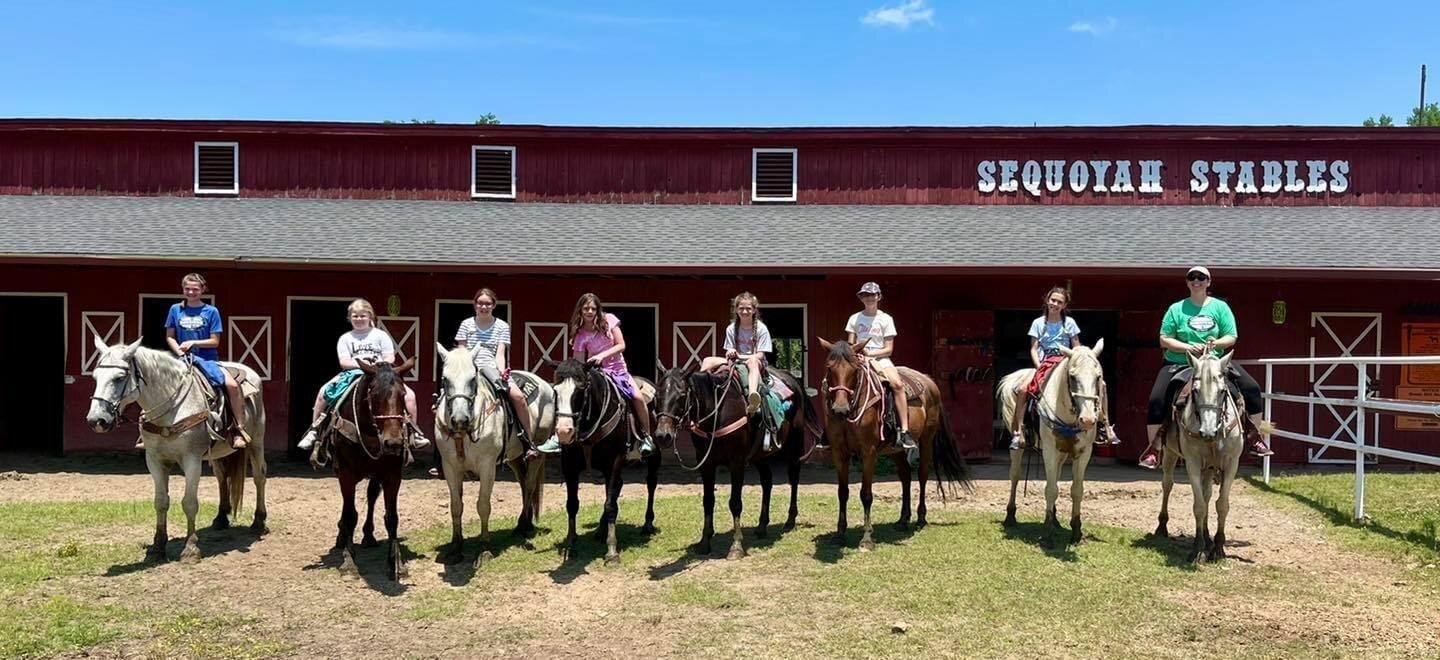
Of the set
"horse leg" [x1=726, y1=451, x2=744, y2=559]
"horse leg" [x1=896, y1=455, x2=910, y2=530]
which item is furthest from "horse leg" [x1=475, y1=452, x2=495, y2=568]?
"horse leg" [x1=896, y1=455, x2=910, y2=530]

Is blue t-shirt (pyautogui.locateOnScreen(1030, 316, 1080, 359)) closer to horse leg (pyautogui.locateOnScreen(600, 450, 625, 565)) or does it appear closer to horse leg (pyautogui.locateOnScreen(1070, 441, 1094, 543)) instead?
horse leg (pyautogui.locateOnScreen(1070, 441, 1094, 543))

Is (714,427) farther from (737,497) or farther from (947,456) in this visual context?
(947,456)

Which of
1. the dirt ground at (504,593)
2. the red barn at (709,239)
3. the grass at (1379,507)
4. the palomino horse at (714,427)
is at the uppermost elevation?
the red barn at (709,239)

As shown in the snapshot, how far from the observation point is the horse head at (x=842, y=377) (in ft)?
21.9

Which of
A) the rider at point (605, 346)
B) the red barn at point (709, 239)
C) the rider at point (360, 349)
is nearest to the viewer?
the rider at point (360, 349)

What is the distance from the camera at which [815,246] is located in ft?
39.3

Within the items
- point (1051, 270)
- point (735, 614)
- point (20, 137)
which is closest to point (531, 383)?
point (735, 614)

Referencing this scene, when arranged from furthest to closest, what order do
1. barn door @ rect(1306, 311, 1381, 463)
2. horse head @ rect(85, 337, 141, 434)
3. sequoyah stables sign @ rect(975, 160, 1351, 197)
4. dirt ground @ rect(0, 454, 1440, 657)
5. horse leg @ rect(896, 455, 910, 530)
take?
sequoyah stables sign @ rect(975, 160, 1351, 197), barn door @ rect(1306, 311, 1381, 463), horse leg @ rect(896, 455, 910, 530), horse head @ rect(85, 337, 141, 434), dirt ground @ rect(0, 454, 1440, 657)

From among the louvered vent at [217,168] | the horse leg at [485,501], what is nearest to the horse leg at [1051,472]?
the horse leg at [485,501]

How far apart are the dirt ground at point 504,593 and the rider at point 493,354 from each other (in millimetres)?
1282

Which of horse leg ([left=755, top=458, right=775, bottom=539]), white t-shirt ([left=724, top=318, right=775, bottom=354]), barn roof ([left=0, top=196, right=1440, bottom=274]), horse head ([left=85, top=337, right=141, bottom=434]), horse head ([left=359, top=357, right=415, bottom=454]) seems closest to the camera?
horse head ([left=359, top=357, right=415, bottom=454])

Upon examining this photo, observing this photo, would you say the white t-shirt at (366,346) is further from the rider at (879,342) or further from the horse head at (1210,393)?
the horse head at (1210,393)

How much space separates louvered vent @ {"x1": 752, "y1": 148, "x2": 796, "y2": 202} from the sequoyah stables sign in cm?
325

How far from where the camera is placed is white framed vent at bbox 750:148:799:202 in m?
15.4
